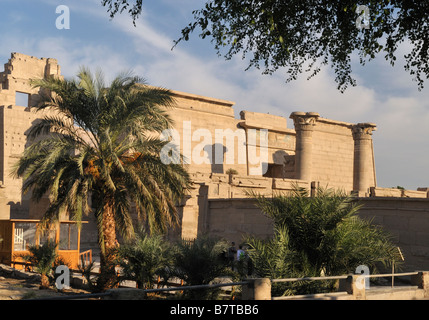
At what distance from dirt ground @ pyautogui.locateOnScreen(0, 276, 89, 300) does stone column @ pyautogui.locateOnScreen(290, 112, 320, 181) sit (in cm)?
1999

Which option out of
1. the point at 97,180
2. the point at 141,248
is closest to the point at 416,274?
the point at 141,248

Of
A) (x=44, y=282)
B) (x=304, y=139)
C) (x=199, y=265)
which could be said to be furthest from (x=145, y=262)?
(x=304, y=139)

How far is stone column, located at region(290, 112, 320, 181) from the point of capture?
1272 inches

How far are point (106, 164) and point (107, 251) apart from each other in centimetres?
239

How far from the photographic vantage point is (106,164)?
A: 48.6 feet

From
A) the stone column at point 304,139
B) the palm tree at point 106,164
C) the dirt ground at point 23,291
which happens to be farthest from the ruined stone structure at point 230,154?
the dirt ground at point 23,291

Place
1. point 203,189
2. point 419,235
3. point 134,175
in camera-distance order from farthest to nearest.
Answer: point 203,189 → point 419,235 → point 134,175

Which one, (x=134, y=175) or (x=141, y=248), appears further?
(x=134, y=175)

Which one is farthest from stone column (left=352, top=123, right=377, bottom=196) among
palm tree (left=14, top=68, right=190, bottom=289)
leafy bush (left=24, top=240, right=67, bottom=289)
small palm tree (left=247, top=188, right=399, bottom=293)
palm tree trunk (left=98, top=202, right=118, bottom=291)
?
leafy bush (left=24, top=240, right=67, bottom=289)

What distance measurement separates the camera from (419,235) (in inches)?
658

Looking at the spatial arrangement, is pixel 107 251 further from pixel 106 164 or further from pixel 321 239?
pixel 321 239

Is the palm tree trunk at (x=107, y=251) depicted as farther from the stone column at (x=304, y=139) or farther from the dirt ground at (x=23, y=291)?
the stone column at (x=304, y=139)
